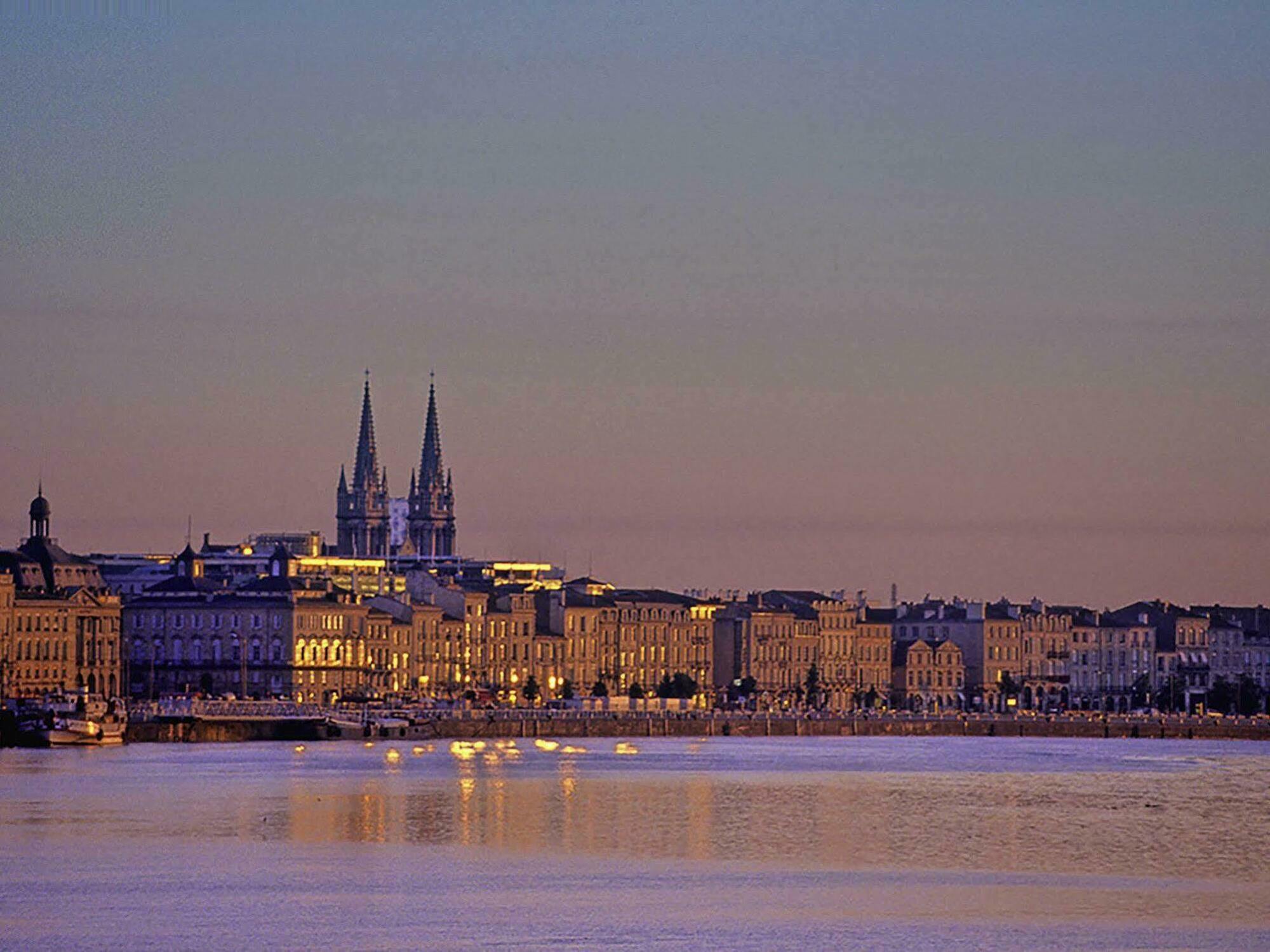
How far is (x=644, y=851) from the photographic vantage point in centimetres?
7212

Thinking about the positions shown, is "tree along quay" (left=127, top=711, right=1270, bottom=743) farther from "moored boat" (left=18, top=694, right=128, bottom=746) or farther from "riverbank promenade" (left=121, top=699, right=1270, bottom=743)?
"moored boat" (left=18, top=694, right=128, bottom=746)

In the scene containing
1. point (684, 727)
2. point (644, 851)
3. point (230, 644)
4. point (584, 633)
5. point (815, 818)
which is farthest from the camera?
point (584, 633)

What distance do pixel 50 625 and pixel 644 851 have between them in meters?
94.6

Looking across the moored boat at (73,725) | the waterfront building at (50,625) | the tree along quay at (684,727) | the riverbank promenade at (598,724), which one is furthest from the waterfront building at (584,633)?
the moored boat at (73,725)

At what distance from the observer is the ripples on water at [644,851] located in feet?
187

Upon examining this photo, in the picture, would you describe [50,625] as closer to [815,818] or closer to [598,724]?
[598,724]

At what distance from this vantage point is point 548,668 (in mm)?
192875

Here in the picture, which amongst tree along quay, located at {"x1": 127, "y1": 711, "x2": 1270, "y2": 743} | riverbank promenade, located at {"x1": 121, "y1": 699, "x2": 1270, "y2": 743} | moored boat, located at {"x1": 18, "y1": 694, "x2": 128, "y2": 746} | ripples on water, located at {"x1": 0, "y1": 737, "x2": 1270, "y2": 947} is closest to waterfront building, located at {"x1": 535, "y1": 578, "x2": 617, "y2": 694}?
riverbank promenade, located at {"x1": 121, "y1": 699, "x2": 1270, "y2": 743}

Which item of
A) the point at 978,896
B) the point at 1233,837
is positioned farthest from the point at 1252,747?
the point at 978,896

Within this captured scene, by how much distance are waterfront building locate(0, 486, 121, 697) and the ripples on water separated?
41.3m

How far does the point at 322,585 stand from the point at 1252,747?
4880 centimetres

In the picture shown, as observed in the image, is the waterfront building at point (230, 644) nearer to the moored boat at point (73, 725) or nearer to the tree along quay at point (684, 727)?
the tree along quay at point (684, 727)

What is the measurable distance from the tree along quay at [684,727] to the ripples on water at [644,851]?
2597 centimetres

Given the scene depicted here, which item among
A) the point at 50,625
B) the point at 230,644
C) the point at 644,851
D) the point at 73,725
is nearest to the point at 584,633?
the point at 230,644
